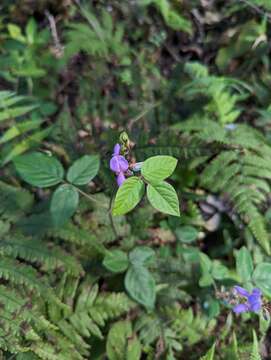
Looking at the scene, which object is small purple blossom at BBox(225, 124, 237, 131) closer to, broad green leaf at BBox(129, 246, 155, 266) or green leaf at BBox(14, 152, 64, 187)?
broad green leaf at BBox(129, 246, 155, 266)

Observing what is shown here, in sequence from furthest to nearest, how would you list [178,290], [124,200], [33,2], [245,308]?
[33,2], [178,290], [245,308], [124,200]

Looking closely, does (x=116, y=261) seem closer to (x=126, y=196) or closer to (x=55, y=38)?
(x=126, y=196)

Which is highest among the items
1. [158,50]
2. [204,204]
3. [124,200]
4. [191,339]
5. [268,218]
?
[124,200]

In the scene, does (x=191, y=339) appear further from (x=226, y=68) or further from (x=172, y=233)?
(x=226, y=68)

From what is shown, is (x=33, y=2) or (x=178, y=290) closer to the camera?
(x=178, y=290)

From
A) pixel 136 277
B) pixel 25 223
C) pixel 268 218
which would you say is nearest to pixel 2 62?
pixel 25 223

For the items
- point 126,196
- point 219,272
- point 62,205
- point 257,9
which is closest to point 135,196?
point 126,196

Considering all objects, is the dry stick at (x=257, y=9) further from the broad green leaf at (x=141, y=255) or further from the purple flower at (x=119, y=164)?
the purple flower at (x=119, y=164)

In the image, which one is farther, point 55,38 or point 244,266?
point 55,38

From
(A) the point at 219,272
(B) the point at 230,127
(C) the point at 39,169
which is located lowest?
(A) the point at 219,272
